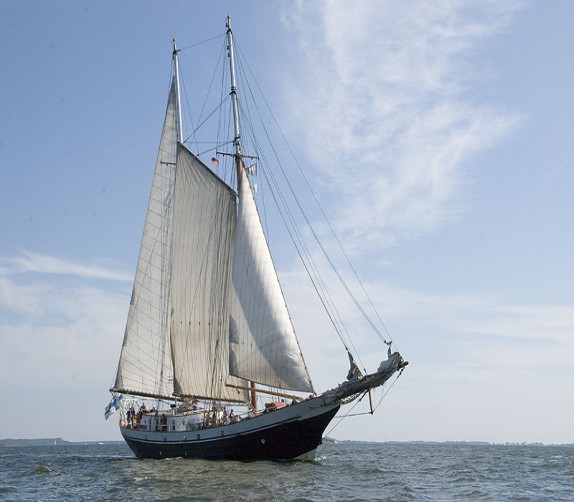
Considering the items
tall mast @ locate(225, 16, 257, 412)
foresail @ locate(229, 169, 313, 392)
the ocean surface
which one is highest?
tall mast @ locate(225, 16, 257, 412)

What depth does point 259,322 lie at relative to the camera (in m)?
43.9

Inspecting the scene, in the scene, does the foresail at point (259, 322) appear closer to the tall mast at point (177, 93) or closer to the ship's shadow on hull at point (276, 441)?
the ship's shadow on hull at point (276, 441)

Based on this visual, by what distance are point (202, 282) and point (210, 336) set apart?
4.12 metres

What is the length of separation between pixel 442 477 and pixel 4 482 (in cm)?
2707

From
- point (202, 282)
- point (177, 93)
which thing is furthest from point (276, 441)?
point (177, 93)

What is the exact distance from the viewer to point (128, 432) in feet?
180

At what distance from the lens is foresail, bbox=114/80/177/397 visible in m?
54.2

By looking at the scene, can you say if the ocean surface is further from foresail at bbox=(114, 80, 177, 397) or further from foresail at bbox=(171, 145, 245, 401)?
foresail at bbox=(114, 80, 177, 397)

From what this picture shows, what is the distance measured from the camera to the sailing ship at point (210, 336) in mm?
42344

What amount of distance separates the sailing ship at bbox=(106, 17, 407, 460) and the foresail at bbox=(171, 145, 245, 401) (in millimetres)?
78

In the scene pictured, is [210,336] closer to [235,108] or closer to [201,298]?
[201,298]

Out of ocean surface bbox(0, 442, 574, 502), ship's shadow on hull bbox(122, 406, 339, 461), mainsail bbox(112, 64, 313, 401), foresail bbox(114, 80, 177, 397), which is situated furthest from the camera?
foresail bbox(114, 80, 177, 397)

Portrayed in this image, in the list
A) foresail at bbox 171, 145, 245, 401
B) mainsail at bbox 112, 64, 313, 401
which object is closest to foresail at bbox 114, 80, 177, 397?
mainsail at bbox 112, 64, 313, 401

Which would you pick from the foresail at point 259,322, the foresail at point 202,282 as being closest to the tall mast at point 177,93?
the foresail at point 202,282
